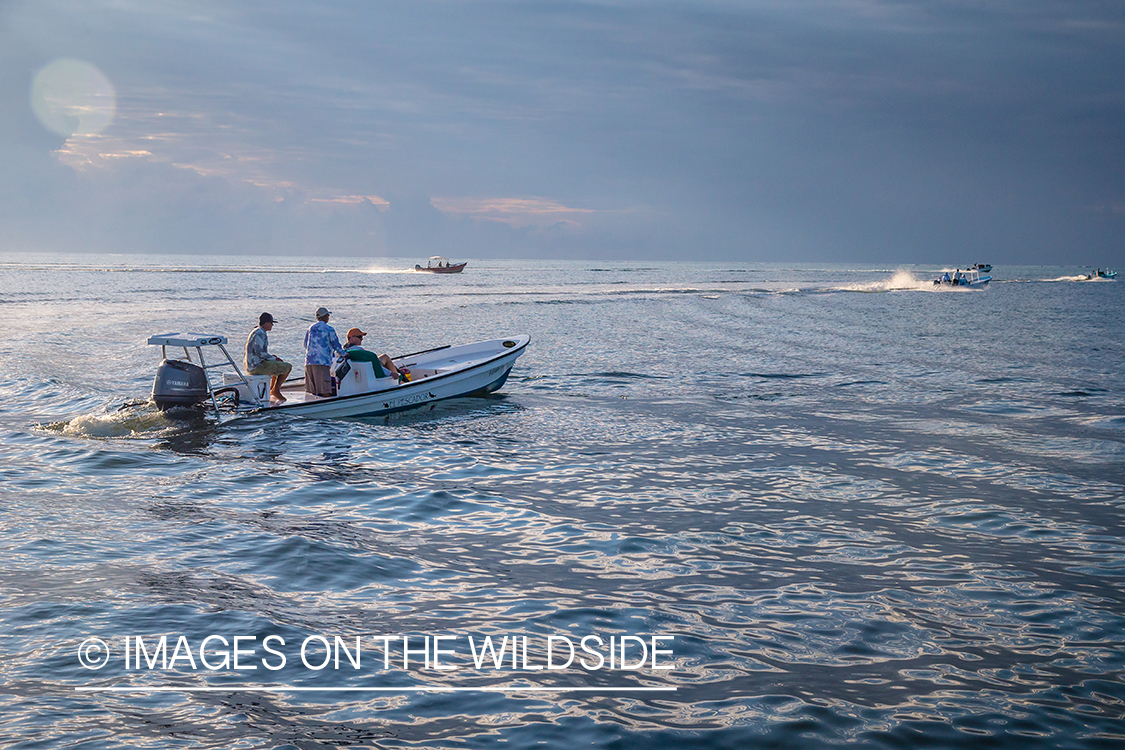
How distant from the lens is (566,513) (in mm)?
11375

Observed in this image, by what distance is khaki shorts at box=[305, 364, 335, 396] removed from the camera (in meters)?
18.3

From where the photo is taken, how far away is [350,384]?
18641 mm

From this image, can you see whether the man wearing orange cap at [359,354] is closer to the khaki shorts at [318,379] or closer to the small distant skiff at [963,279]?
the khaki shorts at [318,379]

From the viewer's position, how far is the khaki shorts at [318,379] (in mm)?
18266

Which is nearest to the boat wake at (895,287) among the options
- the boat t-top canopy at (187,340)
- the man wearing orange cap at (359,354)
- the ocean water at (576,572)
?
the ocean water at (576,572)

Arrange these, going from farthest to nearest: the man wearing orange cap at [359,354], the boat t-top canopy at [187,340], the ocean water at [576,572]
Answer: the man wearing orange cap at [359,354], the boat t-top canopy at [187,340], the ocean water at [576,572]

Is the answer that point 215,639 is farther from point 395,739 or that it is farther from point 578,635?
point 578,635

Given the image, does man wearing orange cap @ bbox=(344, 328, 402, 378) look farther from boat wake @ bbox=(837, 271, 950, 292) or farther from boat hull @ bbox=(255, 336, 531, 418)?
boat wake @ bbox=(837, 271, 950, 292)

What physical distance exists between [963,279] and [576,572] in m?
105

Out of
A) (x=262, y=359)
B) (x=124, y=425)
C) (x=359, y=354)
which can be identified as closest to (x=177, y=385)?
(x=124, y=425)

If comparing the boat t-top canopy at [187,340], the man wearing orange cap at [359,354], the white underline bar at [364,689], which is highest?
the boat t-top canopy at [187,340]

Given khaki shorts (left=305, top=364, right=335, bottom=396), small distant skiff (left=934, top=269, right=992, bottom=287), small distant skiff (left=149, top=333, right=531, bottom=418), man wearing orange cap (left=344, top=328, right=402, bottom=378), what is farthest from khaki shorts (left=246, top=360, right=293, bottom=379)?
small distant skiff (left=934, top=269, right=992, bottom=287)

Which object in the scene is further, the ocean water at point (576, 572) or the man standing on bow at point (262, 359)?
the man standing on bow at point (262, 359)

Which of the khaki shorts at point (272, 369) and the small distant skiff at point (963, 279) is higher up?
the small distant skiff at point (963, 279)
